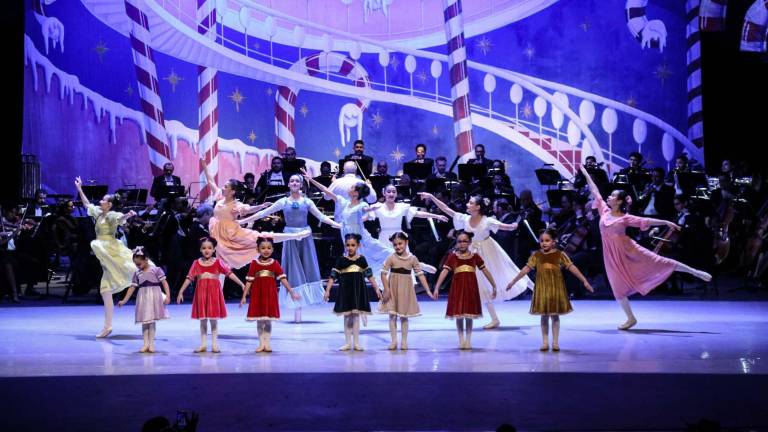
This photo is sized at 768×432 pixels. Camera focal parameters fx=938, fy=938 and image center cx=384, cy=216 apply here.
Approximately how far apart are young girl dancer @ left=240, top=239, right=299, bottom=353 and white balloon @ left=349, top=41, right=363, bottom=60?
9.51 metres

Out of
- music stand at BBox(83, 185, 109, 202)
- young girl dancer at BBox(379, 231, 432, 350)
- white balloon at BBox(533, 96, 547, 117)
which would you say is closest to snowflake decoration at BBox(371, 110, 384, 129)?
white balloon at BBox(533, 96, 547, 117)

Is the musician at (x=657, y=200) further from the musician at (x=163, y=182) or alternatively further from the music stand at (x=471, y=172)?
the musician at (x=163, y=182)

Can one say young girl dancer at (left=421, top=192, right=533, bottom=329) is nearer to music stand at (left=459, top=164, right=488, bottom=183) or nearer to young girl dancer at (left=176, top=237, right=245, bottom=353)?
young girl dancer at (left=176, top=237, right=245, bottom=353)

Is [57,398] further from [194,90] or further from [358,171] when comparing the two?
[194,90]

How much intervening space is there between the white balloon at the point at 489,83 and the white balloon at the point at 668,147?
3310 mm

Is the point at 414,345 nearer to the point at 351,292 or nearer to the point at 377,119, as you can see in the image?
the point at 351,292

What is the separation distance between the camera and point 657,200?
569 inches

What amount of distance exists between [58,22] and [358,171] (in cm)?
645

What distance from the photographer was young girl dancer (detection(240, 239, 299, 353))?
330 inches

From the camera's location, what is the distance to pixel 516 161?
17.7m

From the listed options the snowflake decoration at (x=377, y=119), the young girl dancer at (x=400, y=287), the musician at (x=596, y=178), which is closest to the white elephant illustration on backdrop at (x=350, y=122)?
the snowflake decoration at (x=377, y=119)

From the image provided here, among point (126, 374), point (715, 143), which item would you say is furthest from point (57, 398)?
point (715, 143)

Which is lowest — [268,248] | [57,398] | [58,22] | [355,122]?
[57,398]

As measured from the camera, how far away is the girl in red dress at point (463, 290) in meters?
8.43
